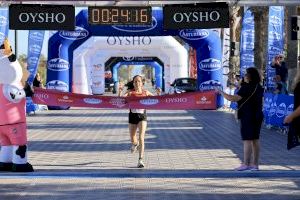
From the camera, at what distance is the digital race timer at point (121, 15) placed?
14672 mm

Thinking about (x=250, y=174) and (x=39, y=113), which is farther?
(x=39, y=113)

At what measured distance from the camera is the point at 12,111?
11.6 meters

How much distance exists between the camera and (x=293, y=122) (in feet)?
28.8

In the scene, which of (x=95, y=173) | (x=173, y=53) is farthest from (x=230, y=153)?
(x=173, y=53)

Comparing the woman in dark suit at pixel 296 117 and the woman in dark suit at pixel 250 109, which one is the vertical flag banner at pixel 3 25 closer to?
the woman in dark suit at pixel 250 109

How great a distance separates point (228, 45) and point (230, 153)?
1865 centimetres

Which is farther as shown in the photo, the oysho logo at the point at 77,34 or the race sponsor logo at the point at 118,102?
the oysho logo at the point at 77,34

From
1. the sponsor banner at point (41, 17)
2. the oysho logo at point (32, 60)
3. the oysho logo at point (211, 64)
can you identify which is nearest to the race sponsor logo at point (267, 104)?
the oysho logo at point (211, 64)

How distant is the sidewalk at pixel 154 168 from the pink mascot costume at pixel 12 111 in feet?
1.10

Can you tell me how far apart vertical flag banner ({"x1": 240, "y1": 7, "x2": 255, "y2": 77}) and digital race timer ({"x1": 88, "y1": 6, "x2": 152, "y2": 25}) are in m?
13.4

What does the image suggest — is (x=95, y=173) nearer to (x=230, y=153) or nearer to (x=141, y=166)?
(x=141, y=166)

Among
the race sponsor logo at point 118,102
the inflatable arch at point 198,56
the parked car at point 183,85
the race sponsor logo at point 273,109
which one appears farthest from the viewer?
the parked car at point 183,85

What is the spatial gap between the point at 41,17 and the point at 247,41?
15159 millimetres

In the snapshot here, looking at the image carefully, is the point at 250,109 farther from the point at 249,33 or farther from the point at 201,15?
the point at 249,33
